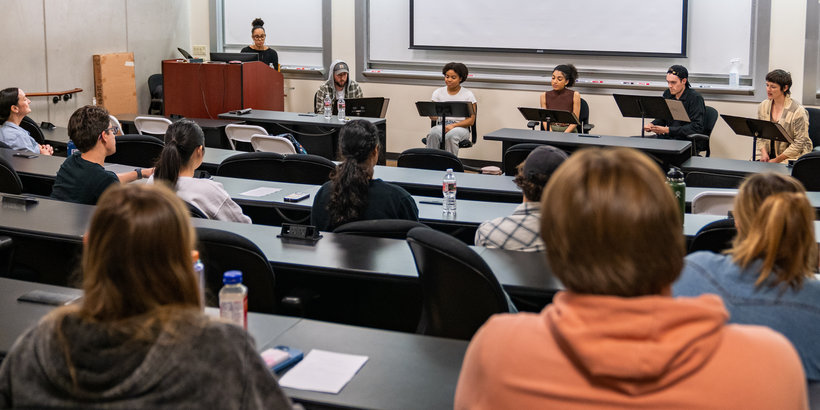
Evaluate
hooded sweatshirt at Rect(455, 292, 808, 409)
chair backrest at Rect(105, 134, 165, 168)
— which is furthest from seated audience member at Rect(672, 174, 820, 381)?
chair backrest at Rect(105, 134, 165, 168)

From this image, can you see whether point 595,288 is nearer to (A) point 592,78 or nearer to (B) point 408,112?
(A) point 592,78

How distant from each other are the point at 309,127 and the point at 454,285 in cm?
592

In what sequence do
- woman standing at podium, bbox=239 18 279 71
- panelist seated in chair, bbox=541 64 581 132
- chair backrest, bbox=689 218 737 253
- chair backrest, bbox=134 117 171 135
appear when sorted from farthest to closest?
woman standing at podium, bbox=239 18 279 71
panelist seated in chair, bbox=541 64 581 132
chair backrest, bbox=134 117 171 135
chair backrest, bbox=689 218 737 253

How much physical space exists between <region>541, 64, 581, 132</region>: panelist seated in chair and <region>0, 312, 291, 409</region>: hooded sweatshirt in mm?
6879

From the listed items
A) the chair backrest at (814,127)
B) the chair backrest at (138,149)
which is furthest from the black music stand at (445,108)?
the chair backrest at (814,127)

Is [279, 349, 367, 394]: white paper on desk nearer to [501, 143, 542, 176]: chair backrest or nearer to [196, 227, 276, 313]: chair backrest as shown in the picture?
[196, 227, 276, 313]: chair backrest

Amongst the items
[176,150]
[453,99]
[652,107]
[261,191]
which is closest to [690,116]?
[652,107]

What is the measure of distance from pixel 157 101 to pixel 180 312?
9.02 meters

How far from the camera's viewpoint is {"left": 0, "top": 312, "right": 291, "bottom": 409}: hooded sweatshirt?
4.38 feet

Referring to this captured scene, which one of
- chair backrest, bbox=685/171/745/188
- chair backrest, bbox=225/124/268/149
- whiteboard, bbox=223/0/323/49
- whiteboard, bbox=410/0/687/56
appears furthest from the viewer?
whiteboard, bbox=223/0/323/49

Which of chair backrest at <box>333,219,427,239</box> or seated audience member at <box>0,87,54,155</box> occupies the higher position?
seated audience member at <box>0,87,54,155</box>

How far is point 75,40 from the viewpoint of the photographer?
360 inches

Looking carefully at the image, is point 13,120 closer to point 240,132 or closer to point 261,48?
point 240,132

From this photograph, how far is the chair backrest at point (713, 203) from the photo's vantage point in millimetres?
4117
